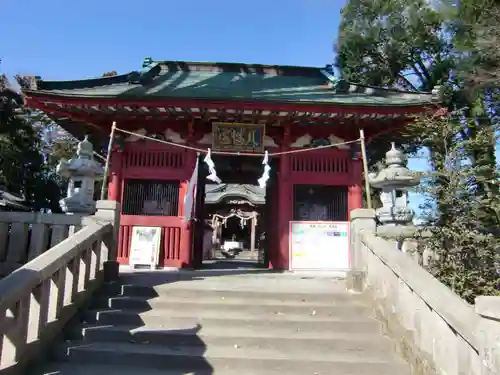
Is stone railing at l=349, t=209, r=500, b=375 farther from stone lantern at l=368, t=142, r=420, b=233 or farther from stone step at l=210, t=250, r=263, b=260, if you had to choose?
stone step at l=210, t=250, r=263, b=260

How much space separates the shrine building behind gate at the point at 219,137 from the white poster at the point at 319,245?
39cm

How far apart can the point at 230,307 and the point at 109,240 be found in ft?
7.70

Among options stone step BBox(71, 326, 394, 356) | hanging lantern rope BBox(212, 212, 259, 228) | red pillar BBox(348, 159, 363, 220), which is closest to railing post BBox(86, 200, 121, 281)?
stone step BBox(71, 326, 394, 356)

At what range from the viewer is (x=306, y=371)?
174 inches

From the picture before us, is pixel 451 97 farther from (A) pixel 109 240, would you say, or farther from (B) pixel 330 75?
(A) pixel 109 240

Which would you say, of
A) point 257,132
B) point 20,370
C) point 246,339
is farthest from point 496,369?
point 257,132

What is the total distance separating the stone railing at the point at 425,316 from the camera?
10.3 ft

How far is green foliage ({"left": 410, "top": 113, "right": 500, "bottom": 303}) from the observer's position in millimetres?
5266

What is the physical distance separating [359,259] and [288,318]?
1.76m

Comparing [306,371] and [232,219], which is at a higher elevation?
[232,219]

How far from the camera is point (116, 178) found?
10227 mm

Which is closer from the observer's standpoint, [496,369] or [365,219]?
[496,369]

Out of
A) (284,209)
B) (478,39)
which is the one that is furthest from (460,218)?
(478,39)

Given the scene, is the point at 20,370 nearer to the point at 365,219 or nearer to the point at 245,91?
the point at 365,219
